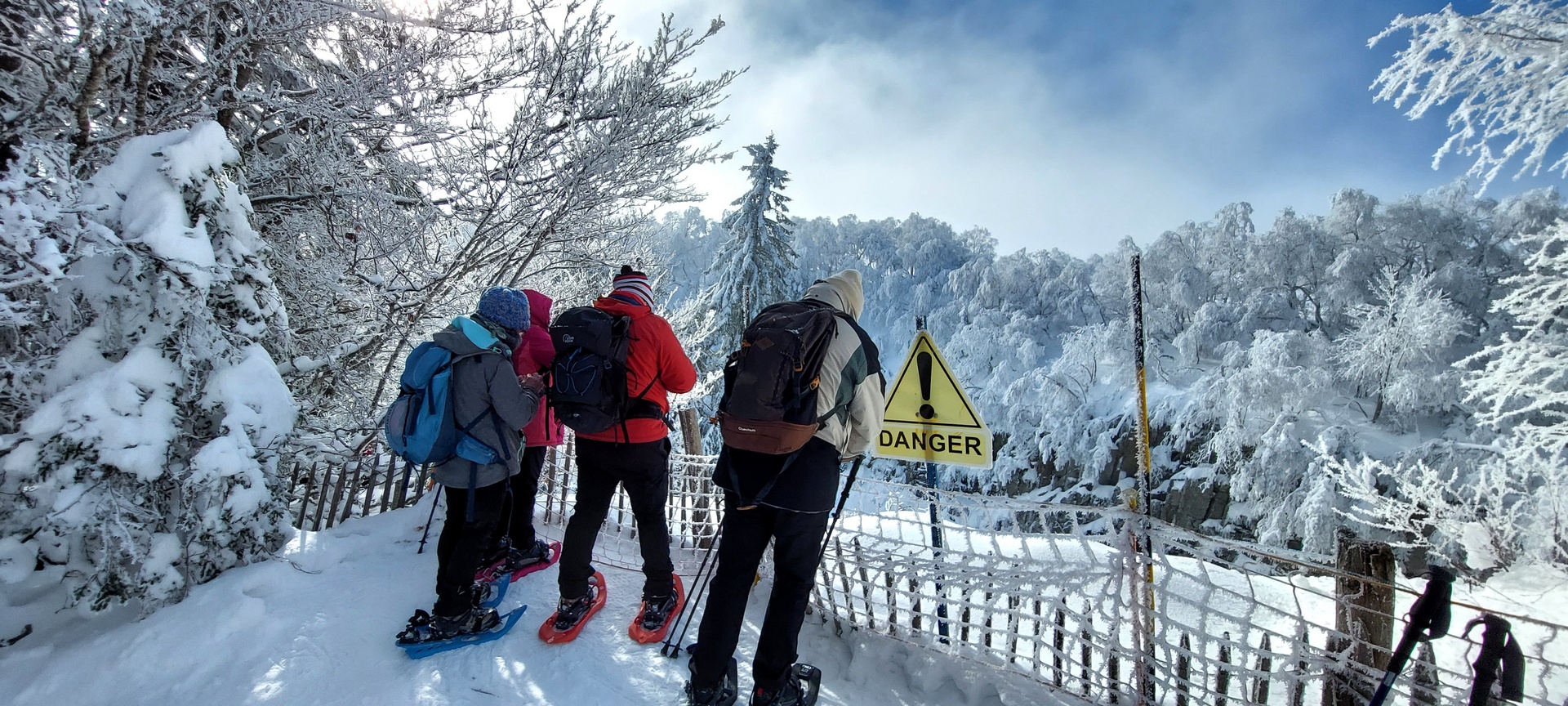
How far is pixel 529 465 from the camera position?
3322 mm

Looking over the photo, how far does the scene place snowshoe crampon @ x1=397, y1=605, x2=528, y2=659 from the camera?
8.36ft

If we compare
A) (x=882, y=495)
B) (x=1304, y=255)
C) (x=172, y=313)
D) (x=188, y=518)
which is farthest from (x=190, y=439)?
(x=1304, y=255)

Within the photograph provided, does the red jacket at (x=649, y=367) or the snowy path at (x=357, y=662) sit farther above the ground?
the red jacket at (x=649, y=367)

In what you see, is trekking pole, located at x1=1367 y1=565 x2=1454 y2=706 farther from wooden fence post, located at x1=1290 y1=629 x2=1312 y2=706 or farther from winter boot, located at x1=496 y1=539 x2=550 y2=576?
winter boot, located at x1=496 y1=539 x2=550 y2=576

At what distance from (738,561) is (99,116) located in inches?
152

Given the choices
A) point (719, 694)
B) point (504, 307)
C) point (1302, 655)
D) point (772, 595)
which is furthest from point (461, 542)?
point (1302, 655)

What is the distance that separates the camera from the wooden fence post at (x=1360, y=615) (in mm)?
2070

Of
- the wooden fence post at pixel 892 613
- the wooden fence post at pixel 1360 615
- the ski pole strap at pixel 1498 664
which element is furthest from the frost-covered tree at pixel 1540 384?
the wooden fence post at pixel 892 613

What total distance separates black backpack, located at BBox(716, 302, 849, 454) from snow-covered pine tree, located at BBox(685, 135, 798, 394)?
13.4 metres

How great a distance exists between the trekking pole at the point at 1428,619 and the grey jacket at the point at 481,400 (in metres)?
3.14

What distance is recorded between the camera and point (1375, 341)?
48.8 feet

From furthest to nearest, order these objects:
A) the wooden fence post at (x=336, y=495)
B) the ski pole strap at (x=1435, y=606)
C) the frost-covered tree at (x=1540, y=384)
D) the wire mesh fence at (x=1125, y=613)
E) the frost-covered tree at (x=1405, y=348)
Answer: the frost-covered tree at (x=1405, y=348)
the frost-covered tree at (x=1540, y=384)
the wooden fence post at (x=336, y=495)
the wire mesh fence at (x=1125, y=613)
the ski pole strap at (x=1435, y=606)

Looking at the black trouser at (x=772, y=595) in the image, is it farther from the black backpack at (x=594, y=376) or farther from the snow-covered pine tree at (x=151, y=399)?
the snow-covered pine tree at (x=151, y=399)

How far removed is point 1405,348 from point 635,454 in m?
20.0
